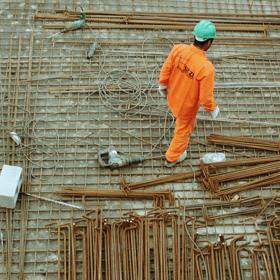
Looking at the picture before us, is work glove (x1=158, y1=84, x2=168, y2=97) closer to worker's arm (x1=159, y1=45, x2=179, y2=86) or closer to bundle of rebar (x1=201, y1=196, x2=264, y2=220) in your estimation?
worker's arm (x1=159, y1=45, x2=179, y2=86)

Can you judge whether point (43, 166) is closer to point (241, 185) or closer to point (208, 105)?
point (208, 105)

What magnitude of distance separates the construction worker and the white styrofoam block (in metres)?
2.03

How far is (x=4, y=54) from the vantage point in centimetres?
616

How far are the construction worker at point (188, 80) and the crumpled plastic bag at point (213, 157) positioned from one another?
0.47 metres

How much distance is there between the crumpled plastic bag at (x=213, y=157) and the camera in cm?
532

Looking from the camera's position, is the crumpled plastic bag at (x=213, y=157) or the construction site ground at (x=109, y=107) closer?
the construction site ground at (x=109, y=107)

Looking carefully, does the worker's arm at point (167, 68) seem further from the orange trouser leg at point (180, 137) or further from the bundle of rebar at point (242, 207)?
the bundle of rebar at point (242, 207)

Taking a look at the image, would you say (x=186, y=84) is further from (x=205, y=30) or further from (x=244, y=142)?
(x=244, y=142)

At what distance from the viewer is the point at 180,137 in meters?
4.90

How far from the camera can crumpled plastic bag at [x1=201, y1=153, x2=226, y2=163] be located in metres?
5.32

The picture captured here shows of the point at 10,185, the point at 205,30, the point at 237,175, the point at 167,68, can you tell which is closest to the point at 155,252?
the point at 237,175

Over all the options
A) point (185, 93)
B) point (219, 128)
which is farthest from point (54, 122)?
point (219, 128)

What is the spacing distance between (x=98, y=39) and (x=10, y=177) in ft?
9.72

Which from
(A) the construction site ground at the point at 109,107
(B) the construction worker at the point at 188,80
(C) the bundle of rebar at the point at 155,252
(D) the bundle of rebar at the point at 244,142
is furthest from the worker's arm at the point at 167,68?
(C) the bundle of rebar at the point at 155,252
